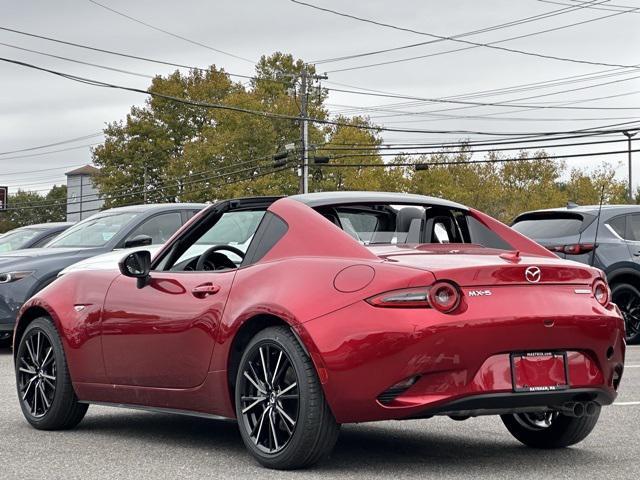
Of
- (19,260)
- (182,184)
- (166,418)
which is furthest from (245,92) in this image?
(166,418)

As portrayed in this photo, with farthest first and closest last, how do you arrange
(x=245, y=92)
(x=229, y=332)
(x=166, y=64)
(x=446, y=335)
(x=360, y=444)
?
(x=245, y=92)
(x=166, y=64)
(x=360, y=444)
(x=229, y=332)
(x=446, y=335)

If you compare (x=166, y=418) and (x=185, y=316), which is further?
(x=166, y=418)

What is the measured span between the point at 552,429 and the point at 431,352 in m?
1.57

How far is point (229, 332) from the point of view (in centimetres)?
618

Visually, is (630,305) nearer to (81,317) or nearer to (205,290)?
(81,317)

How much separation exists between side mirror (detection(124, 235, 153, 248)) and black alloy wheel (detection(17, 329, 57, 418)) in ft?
17.8

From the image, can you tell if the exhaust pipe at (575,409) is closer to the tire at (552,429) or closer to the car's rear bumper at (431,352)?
the car's rear bumper at (431,352)

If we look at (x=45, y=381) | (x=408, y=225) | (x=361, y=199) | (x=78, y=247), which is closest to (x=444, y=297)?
(x=408, y=225)

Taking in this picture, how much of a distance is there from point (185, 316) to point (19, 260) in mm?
8417

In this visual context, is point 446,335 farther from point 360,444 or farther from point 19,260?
point 19,260

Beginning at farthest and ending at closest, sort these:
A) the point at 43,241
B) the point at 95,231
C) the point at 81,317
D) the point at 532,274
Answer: the point at 43,241 → the point at 95,231 → the point at 81,317 → the point at 532,274

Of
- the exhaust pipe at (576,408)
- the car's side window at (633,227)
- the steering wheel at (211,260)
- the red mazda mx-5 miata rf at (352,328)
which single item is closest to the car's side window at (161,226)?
the car's side window at (633,227)

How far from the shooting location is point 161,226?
1441cm

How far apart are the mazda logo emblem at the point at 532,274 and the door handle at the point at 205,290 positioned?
163 centimetres
